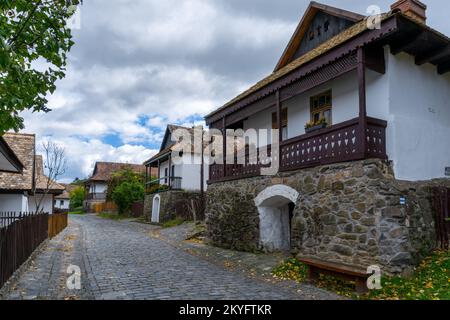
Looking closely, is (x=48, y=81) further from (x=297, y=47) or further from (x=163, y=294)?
(x=297, y=47)

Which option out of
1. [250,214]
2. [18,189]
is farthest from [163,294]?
[18,189]

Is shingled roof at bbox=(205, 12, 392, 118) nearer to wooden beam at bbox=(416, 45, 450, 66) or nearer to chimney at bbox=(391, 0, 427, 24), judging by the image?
chimney at bbox=(391, 0, 427, 24)

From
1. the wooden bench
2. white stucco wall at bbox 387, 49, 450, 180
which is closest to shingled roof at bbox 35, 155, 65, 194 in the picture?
the wooden bench

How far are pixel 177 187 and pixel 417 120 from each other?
19.4 meters

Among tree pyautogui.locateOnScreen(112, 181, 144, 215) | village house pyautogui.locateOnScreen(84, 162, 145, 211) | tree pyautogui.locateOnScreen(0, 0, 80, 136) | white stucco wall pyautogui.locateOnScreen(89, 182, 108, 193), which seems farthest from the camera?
white stucco wall pyautogui.locateOnScreen(89, 182, 108, 193)

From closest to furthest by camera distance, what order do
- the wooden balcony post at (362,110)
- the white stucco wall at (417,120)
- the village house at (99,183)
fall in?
the wooden balcony post at (362,110), the white stucco wall at (417,120), the village house at (99,183)

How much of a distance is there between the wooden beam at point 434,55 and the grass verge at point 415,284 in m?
4.36

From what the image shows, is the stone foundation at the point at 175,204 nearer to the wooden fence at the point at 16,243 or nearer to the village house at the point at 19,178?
the village house at the point at 19,178

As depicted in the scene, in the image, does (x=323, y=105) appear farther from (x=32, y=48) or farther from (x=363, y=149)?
(x=32, y=48)

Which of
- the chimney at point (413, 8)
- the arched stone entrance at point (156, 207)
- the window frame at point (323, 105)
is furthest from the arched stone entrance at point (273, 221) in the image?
the arched stone entrance at point (156, 207)

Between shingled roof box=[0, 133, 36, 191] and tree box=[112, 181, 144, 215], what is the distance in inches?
571

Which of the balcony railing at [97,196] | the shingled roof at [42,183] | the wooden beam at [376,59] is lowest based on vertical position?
the balcony railing at [97,196]

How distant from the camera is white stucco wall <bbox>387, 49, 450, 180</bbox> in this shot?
314 inches

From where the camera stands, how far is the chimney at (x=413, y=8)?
31.3ft
